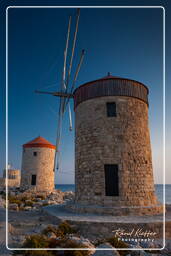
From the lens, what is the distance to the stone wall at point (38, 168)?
23.2 meters

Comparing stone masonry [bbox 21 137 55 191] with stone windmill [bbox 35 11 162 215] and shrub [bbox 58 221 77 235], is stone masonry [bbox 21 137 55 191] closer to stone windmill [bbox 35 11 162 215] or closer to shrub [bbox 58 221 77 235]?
stone windmill [bbox 35 11 162 215]

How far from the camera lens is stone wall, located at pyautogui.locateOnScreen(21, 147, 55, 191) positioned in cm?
2323

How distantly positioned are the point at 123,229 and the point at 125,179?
2.84 metres

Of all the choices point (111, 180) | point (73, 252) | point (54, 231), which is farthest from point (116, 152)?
point (73, 252)

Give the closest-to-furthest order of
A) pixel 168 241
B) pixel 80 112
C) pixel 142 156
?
pixel 168 241
pixel 142 156
pixel 80 112

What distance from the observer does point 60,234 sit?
21.5 ft

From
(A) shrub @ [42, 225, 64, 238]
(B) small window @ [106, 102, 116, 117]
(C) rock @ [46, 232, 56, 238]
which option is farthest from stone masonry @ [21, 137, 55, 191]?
(C) rock @ [46, 232, 56, 238]

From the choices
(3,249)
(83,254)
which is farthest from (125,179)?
(3,249)

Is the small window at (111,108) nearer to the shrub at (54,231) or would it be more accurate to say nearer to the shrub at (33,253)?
the shrub at (54,231)

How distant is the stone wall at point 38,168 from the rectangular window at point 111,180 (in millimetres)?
15020

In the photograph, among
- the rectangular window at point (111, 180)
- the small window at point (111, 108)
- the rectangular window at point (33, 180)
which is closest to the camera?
the rectangular window at point (111, 180)

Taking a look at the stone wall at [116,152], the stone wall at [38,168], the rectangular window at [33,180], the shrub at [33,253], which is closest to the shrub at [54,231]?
the shrub at [33,253]

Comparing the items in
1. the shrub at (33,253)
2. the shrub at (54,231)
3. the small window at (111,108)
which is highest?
the small window at (111,108)

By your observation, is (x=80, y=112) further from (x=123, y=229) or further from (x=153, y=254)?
(x=153, y=254)
